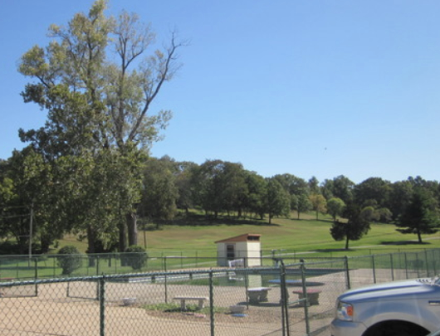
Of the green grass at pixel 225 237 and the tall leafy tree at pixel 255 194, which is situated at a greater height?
the tall leafy tree at pixel 255 194

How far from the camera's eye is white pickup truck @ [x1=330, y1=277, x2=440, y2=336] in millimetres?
5586

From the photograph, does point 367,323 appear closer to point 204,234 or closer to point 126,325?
point 126,325

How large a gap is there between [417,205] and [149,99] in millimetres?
53759

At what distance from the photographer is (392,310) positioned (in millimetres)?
5734

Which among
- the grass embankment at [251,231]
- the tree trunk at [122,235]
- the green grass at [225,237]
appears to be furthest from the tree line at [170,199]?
the green grass at [225,237]

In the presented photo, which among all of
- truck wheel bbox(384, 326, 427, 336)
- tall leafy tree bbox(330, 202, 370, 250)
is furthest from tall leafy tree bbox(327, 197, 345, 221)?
truck wheel bbox(384, 326, 427, 336)

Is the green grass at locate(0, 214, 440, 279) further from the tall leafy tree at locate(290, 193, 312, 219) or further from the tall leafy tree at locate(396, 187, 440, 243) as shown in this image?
the tall leafy tree at locate(290, 193, 312, 219)

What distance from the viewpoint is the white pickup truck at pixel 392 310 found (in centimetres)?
559

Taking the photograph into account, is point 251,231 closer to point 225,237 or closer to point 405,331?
point 225,237

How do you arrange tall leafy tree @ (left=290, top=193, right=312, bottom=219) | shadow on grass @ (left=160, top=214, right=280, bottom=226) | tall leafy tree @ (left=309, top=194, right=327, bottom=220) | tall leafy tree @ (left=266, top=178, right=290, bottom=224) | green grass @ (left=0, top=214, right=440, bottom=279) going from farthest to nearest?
tall leafy tree @ (left=309, top=194, right=327, bottom=220) < tall leafy tree @ (left=290, top=193, right=312, bottom=219) < tall leafy tree @ (left=266, top=178, right=290, bottom=224) < shadow on grass @ (left=160, top=214, right=280, bottom=226) < green grass @ (left=0, top=214, right=440, bottom=279)

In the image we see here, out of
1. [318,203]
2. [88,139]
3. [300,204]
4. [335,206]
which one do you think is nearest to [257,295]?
[88,139]

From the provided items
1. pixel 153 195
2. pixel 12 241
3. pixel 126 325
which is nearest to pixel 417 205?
pixel 153 195

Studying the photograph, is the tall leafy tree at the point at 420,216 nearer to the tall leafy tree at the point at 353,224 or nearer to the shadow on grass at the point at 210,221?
the tall leafy tree at the point at 353,224

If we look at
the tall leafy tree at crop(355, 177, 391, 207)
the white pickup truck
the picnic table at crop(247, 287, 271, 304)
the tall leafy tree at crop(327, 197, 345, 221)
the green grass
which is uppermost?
the tall leafy tree at crop(355, 177, 391, 207)
